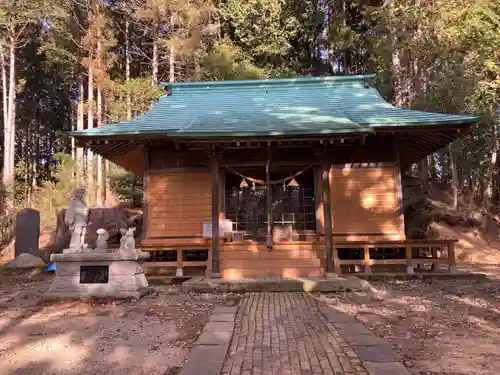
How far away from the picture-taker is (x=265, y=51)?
22.1 metres

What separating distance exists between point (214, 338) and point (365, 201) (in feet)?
24.1

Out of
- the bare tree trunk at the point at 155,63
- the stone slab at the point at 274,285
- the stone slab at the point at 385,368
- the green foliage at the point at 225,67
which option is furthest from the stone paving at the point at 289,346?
the green foliage at the point at 225,67

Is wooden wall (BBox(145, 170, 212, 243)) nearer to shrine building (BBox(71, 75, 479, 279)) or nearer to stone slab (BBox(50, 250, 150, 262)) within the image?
shrine building (BBox(71, 75, 479, 279))

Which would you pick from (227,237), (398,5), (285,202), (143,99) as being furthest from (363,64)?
(227,237)

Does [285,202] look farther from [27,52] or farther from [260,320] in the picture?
[27,52]

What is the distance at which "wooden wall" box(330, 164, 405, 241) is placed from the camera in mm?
10648

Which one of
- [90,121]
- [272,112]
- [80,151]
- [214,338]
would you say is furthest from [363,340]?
[80,151]

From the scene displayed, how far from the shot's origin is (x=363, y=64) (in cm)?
2495

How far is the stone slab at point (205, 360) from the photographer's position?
11.4 ft

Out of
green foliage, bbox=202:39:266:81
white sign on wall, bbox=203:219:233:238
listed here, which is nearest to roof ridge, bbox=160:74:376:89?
white sign on wall, bbox=203:219:233:238

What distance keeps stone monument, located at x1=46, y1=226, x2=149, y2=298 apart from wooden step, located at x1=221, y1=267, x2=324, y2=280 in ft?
9.30

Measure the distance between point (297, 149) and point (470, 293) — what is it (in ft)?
17.3

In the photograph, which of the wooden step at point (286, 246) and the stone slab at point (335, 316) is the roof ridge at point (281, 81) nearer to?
the wooden step at point (286, 246)

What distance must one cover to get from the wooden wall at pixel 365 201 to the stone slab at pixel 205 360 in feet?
23.1
